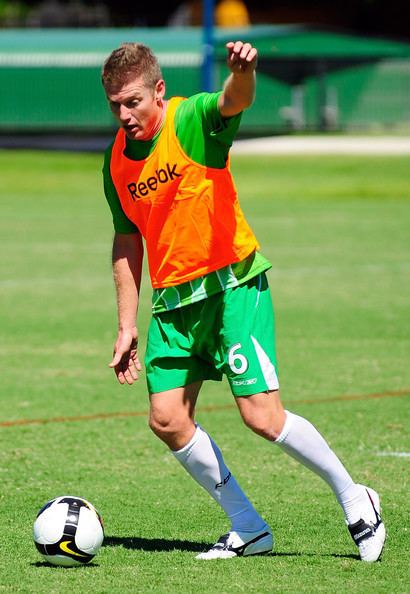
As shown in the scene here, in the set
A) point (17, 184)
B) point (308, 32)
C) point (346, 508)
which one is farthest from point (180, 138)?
point (308, 32)

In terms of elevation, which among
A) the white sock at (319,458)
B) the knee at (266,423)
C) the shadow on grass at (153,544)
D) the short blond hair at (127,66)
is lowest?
the shadow on grass at (153,544)

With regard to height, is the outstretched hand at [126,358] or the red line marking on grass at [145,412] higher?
the outstretched hand at [126,358]

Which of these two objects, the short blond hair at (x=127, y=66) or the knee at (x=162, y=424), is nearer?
the short blond hair at (x=127, y=66)

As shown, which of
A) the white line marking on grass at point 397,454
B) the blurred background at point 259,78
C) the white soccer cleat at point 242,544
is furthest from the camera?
the blurred background at point 259,78

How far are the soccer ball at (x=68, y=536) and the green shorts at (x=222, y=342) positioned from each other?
2.15ft

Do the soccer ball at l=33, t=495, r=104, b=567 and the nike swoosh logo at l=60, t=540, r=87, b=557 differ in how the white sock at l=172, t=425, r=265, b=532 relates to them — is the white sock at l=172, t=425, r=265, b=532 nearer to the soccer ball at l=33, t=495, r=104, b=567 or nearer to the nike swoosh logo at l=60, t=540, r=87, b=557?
the soccer ball at l=33, t=495, r=104, b=567

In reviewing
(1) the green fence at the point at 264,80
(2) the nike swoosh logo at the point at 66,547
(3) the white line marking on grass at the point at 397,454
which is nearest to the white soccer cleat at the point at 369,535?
(2) the nike swoosh logo at the point at 66,547

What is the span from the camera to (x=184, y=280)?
5.56 m

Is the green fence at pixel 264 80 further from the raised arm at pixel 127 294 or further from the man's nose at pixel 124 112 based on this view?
the man's nose at pixel 124 112

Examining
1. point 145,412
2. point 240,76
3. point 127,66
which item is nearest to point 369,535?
point 240,76

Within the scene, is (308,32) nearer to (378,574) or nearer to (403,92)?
(403,92)

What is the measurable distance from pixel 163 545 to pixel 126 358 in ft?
2.90

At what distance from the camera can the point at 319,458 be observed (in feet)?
18.2

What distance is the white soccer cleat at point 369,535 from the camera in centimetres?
548
